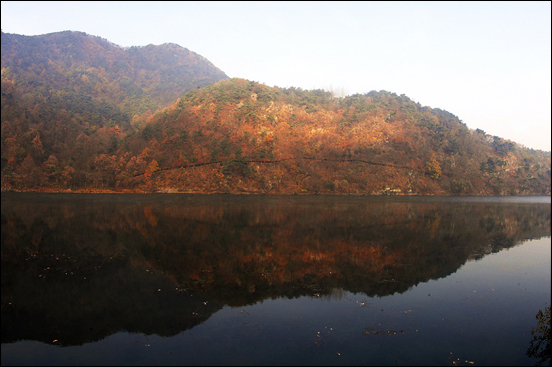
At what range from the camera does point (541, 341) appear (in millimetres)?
6137

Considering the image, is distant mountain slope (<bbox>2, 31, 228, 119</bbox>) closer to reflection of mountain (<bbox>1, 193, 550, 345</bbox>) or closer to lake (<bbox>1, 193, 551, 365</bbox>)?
reflection of mountain (<bbox>1, 193, 550, 345</bbox>)

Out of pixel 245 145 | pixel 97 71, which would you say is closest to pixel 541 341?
pixel 245 145

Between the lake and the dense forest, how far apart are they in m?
38.7

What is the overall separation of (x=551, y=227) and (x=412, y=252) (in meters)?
15.6

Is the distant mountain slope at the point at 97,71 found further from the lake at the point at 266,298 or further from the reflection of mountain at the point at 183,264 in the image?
the lake at the point at 266,298

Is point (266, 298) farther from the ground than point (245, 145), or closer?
closer

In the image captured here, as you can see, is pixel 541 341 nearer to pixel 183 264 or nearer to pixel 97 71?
pixel 183 264

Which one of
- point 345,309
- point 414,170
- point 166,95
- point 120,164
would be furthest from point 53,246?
point 166,95

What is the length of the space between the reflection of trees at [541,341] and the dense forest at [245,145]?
4751 centimetres

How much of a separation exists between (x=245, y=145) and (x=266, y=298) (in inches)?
A: 2115

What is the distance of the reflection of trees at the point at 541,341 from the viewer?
5547mm

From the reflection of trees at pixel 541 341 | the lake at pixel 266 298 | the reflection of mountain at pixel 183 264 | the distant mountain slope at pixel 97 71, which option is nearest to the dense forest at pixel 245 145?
the distant mountain slope at pixel 97 71

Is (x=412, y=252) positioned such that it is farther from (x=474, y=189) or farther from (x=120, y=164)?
(x=474, y=189)

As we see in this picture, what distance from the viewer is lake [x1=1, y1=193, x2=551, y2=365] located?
5500mm
